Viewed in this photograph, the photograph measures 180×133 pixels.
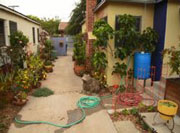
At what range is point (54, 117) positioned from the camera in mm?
3568

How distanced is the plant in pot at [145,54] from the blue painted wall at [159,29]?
18 cm

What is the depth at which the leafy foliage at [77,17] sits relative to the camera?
18.0m

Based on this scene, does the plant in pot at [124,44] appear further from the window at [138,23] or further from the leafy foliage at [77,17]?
the leafy foliage at [77,17]

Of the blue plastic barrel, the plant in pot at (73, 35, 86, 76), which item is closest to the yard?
the blue plastic barrel

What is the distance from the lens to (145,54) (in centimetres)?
462

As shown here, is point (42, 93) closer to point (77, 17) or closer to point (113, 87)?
point (113, 87)

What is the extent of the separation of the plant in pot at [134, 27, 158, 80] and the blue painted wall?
0.59ft

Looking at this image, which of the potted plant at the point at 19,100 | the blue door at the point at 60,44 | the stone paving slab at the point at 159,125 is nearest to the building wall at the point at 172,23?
the stone paving slab at the point at 159,125

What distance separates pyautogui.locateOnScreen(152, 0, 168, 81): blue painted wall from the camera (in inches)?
179

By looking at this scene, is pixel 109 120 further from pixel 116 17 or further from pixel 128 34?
pixel 116 17

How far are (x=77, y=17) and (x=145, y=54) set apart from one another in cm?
1591

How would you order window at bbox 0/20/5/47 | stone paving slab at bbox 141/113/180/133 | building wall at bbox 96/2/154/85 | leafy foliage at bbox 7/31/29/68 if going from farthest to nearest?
window at bbox 0/20/5/47, leafy foliage at bbox 7/31/29/68, building wall at bbox 96/2/154/85, stone paving slab at bbox 141/113/180/133

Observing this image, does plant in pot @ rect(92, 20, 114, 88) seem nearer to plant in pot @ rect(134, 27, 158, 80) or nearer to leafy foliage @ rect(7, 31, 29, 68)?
plant in pot @ rect(134, 27, 158, 80)

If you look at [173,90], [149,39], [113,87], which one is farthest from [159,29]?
[113,87]
